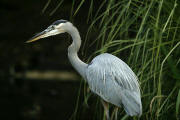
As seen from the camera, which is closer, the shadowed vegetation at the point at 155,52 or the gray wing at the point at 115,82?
the gray wing at the point at 115,82

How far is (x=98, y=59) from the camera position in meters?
2.38

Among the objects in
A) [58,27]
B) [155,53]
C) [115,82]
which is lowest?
[115,82]

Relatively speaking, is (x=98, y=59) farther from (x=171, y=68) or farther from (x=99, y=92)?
(x=171, y=68)

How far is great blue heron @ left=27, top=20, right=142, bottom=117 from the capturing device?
226 centimetres

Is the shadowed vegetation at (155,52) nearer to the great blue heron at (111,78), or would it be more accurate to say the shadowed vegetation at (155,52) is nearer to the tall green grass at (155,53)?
the tall green grass at (155,53)

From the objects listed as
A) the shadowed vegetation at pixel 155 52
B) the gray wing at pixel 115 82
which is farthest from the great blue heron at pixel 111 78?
the shadowed vegetation at pixel 155 52

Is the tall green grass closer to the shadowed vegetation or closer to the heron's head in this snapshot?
the shadowed vegetation

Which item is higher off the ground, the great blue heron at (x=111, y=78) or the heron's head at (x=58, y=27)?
the heron's head at (x=58, y=27)

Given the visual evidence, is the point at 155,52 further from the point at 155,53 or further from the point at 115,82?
the point at 115,82

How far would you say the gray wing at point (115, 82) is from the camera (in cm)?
225

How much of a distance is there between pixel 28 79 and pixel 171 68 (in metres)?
3.67

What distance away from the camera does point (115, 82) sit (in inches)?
92.0

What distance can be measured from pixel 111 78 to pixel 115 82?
0.03 m

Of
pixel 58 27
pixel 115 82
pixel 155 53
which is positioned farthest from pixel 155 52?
pixel 58 27
